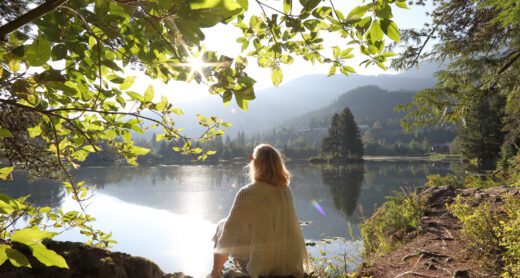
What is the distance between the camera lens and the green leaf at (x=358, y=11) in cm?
91

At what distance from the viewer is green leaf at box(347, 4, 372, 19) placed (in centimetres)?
91

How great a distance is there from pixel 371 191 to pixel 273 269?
17122 millimetres

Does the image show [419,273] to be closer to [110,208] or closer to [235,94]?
[235,94]

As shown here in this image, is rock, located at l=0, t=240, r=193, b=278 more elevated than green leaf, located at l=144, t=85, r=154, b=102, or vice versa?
green leaf, located at l=144, t=85, r=154, b=102

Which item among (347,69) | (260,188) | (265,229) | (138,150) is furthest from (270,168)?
(347,69)

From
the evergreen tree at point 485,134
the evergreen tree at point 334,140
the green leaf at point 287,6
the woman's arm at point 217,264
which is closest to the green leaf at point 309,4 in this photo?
the green leaf at point 287,6

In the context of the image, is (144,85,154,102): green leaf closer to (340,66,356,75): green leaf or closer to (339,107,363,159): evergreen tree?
(340,66,356,75): green leaf

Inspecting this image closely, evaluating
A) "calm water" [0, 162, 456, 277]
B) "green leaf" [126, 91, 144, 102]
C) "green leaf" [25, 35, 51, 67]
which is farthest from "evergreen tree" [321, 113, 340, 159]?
"green leaf" [25, 35, 51, 67]

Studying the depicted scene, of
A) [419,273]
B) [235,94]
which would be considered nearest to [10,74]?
[235,94]

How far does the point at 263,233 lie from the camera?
2938mm

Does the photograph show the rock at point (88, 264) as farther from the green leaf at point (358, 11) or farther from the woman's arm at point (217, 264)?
the green leaf at point (358, 11)

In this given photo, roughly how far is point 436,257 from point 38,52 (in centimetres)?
410

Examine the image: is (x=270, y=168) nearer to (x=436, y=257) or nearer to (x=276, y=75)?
(x=276, y=75)

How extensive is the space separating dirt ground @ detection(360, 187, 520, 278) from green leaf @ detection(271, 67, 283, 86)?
9.21ft
